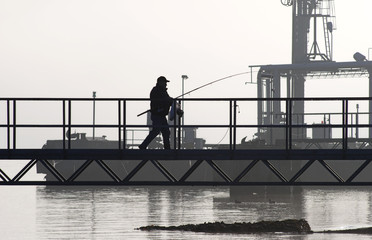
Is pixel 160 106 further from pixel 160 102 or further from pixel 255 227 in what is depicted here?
pixel 255 227

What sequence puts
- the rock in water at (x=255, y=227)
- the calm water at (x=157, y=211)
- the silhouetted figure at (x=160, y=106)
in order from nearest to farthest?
the silhouetted figure at (x=160, y=106), the rock in water at (x=255, y=227), the calm water at (x=157, y=211)

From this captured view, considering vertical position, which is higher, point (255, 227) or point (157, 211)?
point (255, 227)

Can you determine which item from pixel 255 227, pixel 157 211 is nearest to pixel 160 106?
pixel 255 227

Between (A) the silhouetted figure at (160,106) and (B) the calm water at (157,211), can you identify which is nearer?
(A) the silhouetted figure at (160,106)

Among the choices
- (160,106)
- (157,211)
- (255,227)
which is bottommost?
(157,211)

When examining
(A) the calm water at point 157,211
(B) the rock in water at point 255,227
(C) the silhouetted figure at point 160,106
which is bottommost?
(A) the calm water at point 157,211

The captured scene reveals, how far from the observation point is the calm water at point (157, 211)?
3503 centimetres

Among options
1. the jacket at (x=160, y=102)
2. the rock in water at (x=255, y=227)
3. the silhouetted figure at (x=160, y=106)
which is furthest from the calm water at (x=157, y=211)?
the jacket at (x=160, y=102)

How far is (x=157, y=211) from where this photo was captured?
4744 centimetres

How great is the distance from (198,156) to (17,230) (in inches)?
687

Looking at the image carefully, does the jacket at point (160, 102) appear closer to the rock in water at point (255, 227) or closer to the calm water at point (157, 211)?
the calm water at point (157, 211)

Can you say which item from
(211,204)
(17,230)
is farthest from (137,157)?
(211,204)

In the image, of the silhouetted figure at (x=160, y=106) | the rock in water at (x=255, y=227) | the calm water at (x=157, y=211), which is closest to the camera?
the silhouetted figure at (x=160, y=106)

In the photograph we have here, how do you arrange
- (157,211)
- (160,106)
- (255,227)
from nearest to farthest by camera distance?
(160,106) → (255,227) → (157,211)
